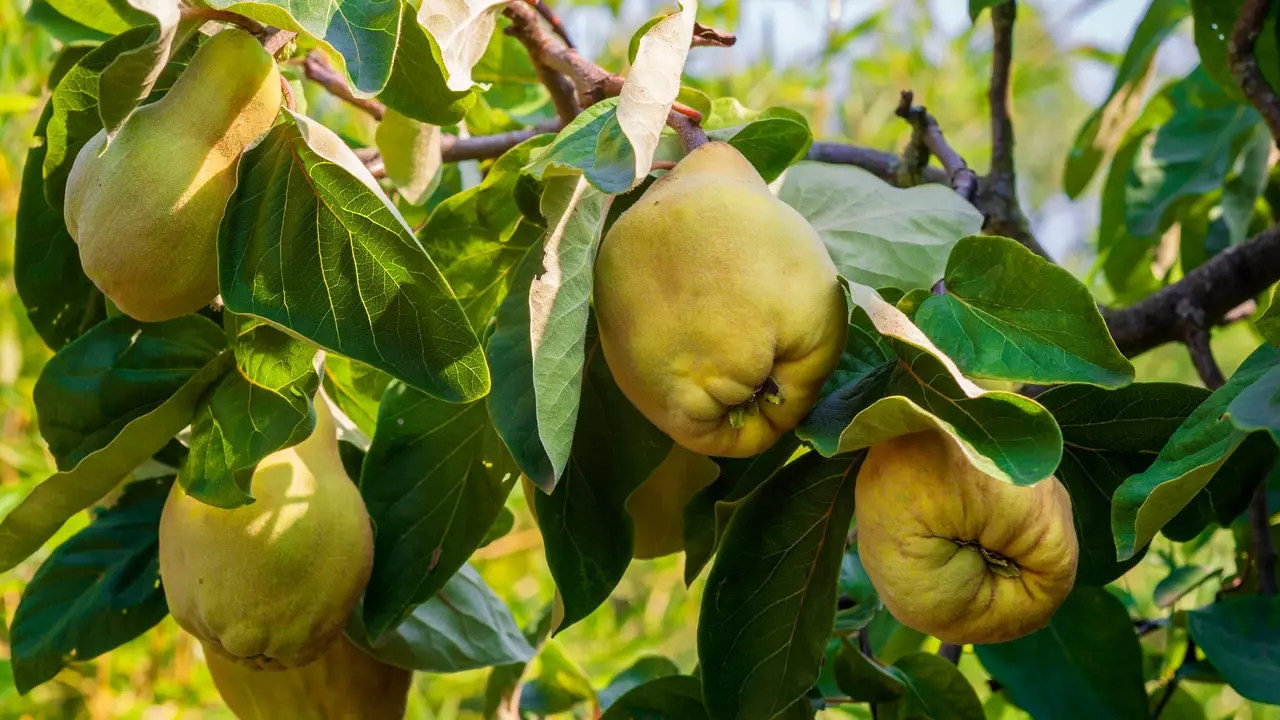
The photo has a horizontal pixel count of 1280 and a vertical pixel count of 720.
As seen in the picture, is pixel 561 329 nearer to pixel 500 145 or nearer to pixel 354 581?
pixel 354 581

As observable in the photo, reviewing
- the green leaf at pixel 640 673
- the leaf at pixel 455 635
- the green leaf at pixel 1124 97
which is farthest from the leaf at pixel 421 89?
the green leaf at pixel 1124 97

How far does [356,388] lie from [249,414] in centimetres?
20

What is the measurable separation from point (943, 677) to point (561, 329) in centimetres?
48

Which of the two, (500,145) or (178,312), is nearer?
(178,312)

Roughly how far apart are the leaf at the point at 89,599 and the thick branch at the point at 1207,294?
83 centimetres

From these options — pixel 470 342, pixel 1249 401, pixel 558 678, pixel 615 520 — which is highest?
pixel 1249 401

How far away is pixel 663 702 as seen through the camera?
0.93 m

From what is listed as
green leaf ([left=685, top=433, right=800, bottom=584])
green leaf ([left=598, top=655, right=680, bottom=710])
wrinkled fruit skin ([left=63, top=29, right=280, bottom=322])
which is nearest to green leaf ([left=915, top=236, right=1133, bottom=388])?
green leaf ([left=685, top=433, right=800, bottom=584])

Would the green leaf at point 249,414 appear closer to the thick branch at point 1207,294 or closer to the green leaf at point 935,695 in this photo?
the green leaf at point 935,695

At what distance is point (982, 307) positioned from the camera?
0.67 metres

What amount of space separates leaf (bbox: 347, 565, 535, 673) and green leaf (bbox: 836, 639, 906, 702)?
0.87ft

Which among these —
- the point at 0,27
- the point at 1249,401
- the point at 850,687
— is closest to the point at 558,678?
the point at 850,687

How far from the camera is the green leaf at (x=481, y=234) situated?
2.64 ft

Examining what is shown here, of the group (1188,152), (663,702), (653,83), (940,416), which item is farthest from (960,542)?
(1188,152)
